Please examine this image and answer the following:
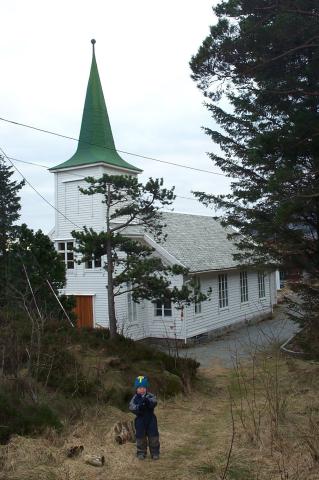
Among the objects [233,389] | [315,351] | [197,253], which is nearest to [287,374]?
[233,389]

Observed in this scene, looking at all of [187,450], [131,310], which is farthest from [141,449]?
[131,310]

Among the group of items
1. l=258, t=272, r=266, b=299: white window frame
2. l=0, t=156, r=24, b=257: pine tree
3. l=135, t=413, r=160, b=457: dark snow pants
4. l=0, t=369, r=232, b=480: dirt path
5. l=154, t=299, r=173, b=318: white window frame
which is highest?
l=0, t=156, r=24, b=257: pine tree

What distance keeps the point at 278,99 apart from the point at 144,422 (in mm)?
9165

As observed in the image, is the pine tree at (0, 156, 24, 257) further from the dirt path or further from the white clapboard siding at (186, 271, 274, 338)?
the dirt path

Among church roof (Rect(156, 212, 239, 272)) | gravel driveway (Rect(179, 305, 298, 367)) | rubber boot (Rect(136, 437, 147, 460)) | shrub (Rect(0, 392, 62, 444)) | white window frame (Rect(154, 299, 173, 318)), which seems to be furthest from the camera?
church roof (Rect(156, 212, 239, 272))

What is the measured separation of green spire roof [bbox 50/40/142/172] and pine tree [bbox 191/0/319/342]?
25.1 ft

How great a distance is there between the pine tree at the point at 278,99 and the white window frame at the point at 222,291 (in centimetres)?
916

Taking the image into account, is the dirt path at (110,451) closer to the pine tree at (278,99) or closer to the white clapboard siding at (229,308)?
the pine tree at (278,99)

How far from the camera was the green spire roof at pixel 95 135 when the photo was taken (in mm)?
20781

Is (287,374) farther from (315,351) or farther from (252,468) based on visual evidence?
(252,468)

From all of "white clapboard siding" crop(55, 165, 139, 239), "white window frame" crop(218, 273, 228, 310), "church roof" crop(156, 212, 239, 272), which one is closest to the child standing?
"church roof" crop(156, 212, 239, 272)

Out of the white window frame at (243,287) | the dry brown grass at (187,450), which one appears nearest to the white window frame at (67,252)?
the white window frame at (243,287)

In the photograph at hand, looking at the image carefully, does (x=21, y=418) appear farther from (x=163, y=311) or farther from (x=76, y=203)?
(x=76, y=203)

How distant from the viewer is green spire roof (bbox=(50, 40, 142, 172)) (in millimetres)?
20781
